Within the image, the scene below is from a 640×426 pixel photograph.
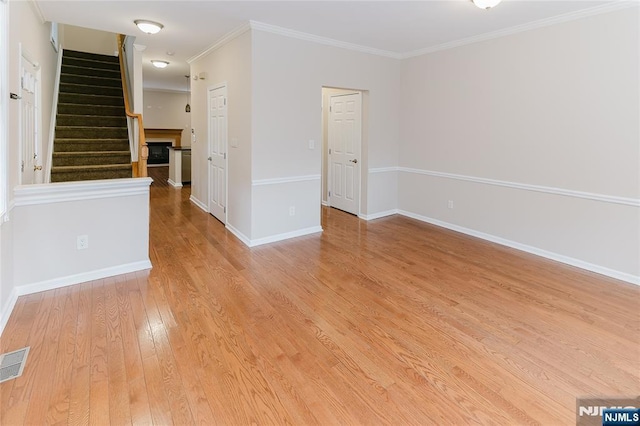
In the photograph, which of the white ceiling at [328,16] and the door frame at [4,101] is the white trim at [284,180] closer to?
the white ceiling at [328,16]

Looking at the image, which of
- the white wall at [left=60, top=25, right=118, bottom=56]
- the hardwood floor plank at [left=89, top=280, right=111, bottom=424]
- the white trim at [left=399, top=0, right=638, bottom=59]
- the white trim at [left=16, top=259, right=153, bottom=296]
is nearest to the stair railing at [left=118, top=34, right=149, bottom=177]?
the white trim at [left=16, top=259, right=153, bottom=296]

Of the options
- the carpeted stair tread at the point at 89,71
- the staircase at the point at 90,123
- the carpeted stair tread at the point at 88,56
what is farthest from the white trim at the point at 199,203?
the carpeted stair tread at the point at 88,56

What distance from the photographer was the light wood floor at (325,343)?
1.94 meters

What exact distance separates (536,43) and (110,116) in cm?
634

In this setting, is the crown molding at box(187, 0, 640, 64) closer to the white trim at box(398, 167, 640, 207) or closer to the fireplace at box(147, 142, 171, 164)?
the white trim at box(398, 167, 640, 207)

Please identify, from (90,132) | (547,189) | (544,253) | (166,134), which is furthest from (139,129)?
(166,134)

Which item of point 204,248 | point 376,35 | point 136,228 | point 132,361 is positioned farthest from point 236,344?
point 376,35

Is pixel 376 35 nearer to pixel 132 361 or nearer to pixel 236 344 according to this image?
pixel 236 344

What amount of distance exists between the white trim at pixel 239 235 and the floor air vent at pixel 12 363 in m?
2.60

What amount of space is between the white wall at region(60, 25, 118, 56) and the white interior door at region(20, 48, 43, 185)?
4.64 meters

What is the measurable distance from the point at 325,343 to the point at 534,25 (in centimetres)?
423

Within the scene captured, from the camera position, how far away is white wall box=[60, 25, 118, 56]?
26.7 feet

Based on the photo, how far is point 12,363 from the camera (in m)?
2.25

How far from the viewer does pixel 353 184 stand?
6316 millimetres
